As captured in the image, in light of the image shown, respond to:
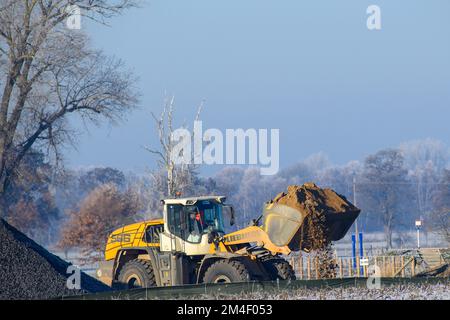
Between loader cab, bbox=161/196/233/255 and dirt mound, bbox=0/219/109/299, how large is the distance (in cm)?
299

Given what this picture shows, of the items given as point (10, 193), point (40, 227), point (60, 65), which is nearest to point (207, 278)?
point (60, 65)

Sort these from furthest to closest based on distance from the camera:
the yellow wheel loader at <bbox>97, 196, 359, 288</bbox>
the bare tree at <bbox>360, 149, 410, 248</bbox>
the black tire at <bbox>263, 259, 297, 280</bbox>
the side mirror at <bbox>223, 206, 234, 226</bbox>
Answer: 1. the bare tree at <bbox>360, 149, 410, 248</bbox>
2. the side mirror at <bbox>223, 206, 234, 226</bbox>
3. the black tire at <bbox>263, 259, 297, 280</bbox>
4. the yellow wheel loader at <bbox>97, 196, 359, 288</bbox>

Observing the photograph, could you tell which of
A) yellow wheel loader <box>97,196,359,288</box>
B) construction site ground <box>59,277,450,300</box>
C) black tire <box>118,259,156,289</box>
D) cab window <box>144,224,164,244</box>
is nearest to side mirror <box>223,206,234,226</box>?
yellow wheel loader <box>97,196,359,288</box>

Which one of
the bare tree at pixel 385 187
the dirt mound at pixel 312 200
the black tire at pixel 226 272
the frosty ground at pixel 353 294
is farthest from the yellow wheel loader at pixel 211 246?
the bare tree at pixel 385 187

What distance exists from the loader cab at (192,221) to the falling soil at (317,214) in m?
1.82

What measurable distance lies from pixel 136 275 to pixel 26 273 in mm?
3757

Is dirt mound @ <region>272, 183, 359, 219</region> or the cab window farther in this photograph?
the cab window

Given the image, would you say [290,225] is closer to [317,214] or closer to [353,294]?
[317,214]

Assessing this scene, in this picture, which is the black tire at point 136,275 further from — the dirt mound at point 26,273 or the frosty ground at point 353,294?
the frosty ground at point 353,294

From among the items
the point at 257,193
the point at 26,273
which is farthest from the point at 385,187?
the point at 26,273

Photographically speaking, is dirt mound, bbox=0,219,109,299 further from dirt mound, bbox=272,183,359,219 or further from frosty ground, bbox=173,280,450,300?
dirt mound, bbox=272,183,359,219

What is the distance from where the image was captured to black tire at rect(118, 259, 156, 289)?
95.4 ft

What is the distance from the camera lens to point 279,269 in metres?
27.3
